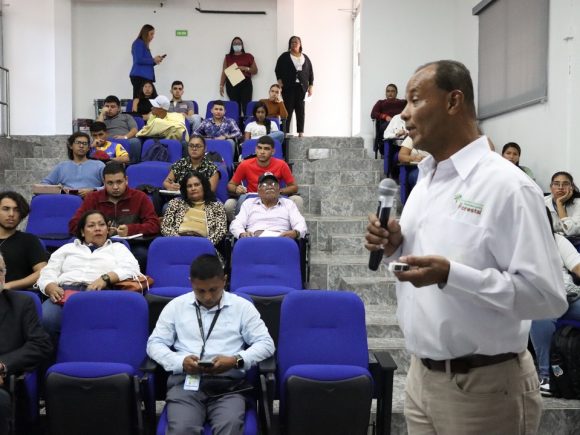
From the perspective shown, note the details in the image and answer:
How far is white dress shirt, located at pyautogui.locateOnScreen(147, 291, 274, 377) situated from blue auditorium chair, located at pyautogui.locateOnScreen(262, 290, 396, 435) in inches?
7.1

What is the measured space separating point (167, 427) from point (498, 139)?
546 cm

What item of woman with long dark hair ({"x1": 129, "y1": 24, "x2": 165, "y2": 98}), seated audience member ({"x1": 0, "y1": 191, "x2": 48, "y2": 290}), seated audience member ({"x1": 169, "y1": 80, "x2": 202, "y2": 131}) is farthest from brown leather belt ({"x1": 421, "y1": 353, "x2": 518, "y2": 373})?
woman with long dark hair ({"x1": 129, "y1": 24, "x2": 165, "y2": 98})

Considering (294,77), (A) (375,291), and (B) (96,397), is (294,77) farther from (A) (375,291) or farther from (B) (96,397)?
(B) (96,397)

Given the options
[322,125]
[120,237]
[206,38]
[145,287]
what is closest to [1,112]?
[206,38]

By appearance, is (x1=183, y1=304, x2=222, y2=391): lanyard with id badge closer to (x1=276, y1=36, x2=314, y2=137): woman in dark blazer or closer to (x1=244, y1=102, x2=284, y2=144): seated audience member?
(x1=244, y1=102, x2=284, y2=144): seated audience member

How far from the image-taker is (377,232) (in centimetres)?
154

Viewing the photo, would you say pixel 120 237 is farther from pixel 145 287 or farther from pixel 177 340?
pixel 177 340

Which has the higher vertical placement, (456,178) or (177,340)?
(456,178)

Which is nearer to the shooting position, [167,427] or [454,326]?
[454,326]

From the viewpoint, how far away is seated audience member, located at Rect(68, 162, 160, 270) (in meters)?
4.88

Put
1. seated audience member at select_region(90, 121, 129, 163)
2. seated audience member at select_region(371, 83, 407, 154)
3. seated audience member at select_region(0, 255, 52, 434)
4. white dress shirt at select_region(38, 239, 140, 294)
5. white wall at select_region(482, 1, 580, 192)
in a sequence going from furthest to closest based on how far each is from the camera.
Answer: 1. seated audience member at select_region(371, 83, 407, 154)
2. seated audience member at select_region(90, 121, 129, 163)
3. white wall at select_region(482, 1, 580, 192)
4. white dress shirt at select_region(38, 239, 140, 294)
5. seated audience member at select_region(0, 255, 52, 434)

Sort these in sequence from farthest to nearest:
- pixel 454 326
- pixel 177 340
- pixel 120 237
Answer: pixel 120 237
pixel 177 340
pixel 454 326

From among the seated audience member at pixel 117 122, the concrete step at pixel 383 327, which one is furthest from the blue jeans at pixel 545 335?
the seated audience member at pixel 117 122

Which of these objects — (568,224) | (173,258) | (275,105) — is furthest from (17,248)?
(275,105)
